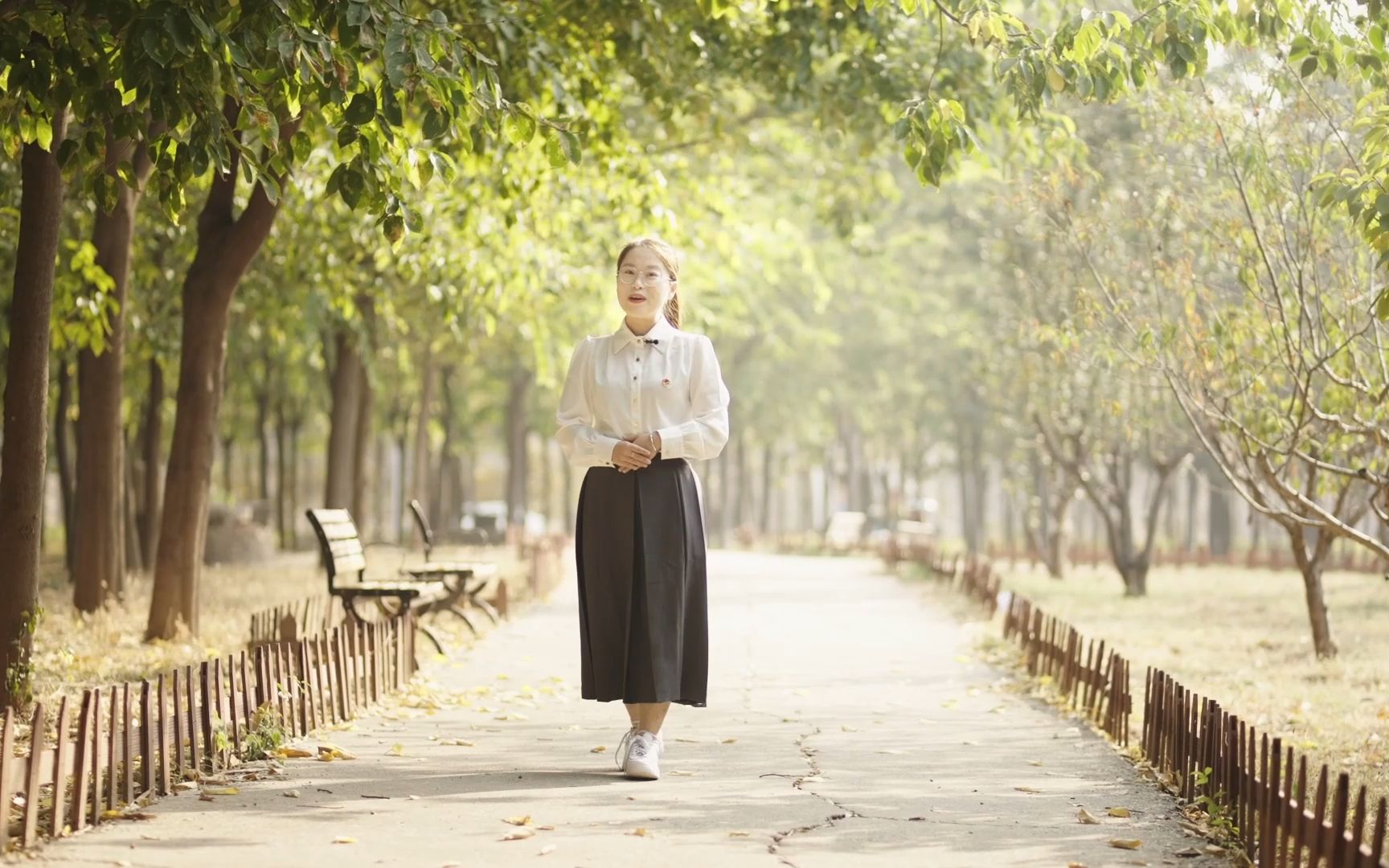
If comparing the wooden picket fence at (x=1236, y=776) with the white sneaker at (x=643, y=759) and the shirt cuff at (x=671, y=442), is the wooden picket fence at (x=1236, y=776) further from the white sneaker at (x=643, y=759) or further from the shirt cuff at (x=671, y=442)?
the shirt cuff at (x=671, y=442)

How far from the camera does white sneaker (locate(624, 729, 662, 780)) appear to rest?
7371 mm

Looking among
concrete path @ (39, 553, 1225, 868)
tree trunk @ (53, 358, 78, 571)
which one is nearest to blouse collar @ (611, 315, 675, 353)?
concrete path @ (39, 553, 1225, 868)

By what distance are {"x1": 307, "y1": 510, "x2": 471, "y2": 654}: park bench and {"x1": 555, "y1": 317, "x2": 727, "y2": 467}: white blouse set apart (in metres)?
3.60

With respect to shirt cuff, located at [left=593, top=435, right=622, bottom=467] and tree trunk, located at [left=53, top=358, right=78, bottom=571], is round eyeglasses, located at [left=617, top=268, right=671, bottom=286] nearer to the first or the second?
shirt cuff, located at [left=593, top=435, right=622, bottom=467]

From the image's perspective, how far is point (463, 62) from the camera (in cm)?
753

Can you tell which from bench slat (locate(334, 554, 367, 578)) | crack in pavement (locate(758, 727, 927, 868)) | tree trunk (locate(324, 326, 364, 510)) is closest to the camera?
crack in pavement (locate(758, 727, 927, 868))

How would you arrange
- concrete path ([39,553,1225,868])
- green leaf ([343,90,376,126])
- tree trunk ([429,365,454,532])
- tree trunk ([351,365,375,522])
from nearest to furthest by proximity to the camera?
concrete path ([39,553,1225,868])
green leaf ([343,90,376,126])
tree trunk ([351,365,375,522])
tree trunk ([429,365,454,532])

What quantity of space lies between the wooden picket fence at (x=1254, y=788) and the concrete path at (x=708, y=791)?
0.60 feet

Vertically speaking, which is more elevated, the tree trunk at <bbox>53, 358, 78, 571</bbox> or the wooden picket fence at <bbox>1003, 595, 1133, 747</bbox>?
the tree trunk at <bbox>53, 358, 78, 571</bbox>

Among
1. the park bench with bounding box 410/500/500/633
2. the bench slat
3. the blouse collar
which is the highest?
the blouse collar

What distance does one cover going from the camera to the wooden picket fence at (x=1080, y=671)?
9.12 metres

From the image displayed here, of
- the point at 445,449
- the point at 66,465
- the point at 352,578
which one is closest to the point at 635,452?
the point at 352,578

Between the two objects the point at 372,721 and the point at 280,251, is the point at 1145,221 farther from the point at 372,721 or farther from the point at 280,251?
the point at 280,251

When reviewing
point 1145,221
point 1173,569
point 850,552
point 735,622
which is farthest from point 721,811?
point 850,552
